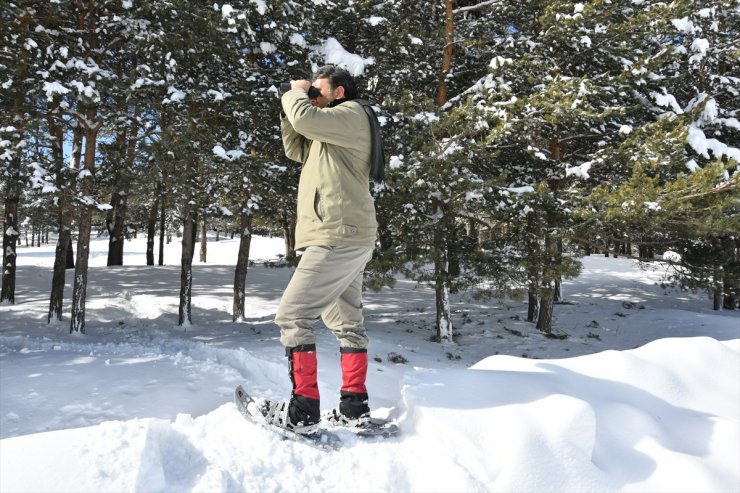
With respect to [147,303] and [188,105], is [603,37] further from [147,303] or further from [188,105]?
[147,303]

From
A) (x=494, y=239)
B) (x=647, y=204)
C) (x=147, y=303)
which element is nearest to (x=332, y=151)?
(x=647, y=204)

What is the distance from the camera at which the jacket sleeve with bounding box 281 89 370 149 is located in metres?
2.52

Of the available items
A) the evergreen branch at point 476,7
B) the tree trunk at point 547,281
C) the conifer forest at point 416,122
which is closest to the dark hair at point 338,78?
the conifer forest at point 416,122

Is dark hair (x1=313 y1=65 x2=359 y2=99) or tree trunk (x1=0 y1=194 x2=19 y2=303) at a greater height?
dark hair (x1=313 y1=65 x2=359 y2=99)

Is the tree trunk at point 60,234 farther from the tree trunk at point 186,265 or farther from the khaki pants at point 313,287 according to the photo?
the khaki pants at point 313,287

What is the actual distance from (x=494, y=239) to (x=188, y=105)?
24.7ft

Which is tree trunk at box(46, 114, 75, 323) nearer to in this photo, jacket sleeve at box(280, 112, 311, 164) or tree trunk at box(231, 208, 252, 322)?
tree trunk at box(231, 208, 252, 322)

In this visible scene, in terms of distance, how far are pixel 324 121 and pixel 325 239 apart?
2.19 feet

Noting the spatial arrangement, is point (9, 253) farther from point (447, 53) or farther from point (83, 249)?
point (447, 53)

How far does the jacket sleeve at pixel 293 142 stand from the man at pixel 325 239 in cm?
18

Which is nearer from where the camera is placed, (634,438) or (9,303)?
(634,438)

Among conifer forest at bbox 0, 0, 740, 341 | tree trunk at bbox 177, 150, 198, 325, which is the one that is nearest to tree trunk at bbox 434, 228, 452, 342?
conifer forest at bbox 0, 0, 740, 341

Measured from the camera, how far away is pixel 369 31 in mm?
10852

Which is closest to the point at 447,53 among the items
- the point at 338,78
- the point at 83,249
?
the point at 338,78
